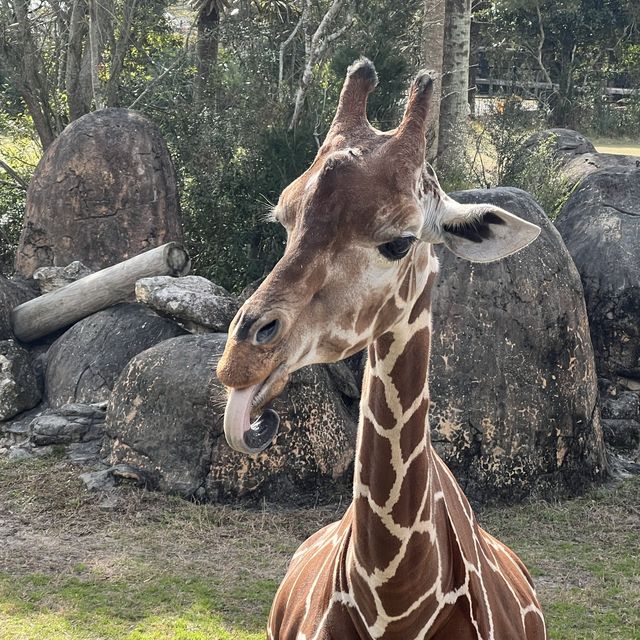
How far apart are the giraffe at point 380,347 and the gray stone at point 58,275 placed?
279 inches

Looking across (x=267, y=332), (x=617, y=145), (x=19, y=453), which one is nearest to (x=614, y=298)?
(x=19, y=453)

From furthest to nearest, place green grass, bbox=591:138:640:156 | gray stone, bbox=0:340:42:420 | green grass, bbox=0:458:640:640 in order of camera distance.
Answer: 1. green grass, bbox=591:138:640:156
2. gray stone, bbox=0:340:42:420
3. green grass, bbox=0:458:640:640

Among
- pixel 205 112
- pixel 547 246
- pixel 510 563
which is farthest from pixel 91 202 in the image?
pixel 510 563

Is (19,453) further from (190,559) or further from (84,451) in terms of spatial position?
(190,559)

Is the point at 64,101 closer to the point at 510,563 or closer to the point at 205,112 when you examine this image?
the point at 205,112

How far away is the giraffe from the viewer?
7.87 feet

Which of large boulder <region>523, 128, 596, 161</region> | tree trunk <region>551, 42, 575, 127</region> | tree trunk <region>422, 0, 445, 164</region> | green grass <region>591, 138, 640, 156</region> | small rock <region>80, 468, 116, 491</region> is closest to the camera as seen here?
small rock <region>80, 468, 116, 491</region>

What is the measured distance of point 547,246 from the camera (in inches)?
284

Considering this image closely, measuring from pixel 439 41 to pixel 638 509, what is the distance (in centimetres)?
632

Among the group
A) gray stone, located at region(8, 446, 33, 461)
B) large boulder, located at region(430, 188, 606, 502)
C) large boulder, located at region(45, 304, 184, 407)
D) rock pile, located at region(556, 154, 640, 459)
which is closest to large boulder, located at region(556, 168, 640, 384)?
rock pile, located at region(556, 154, 640, 459)

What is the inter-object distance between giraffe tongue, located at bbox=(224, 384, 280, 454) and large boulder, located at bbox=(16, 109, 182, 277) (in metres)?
8.09

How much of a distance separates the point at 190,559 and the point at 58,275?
4.41 m

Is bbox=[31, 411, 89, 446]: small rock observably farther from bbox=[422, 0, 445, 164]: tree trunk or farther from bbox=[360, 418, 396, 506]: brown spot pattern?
bbox=[360, 418, 396, 506]: brown spot pattern

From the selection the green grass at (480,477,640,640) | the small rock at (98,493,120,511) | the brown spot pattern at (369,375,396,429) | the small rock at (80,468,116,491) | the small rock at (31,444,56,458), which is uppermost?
the brown spot pattern at (369,375,396,429)
